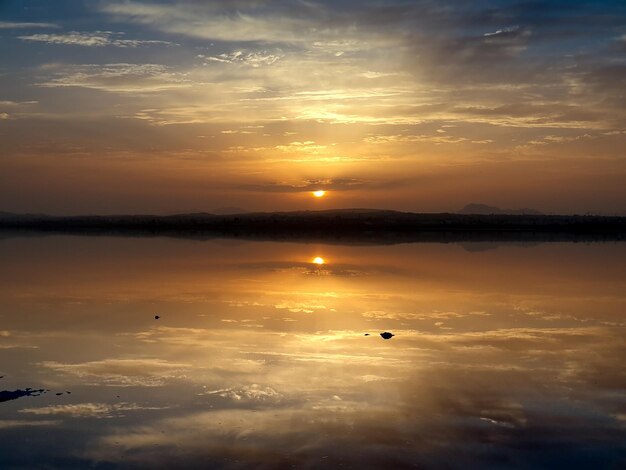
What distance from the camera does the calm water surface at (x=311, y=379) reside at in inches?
294

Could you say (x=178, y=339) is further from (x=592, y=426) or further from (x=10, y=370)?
(x=592, y=426)

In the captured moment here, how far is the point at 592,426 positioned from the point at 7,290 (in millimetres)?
18050

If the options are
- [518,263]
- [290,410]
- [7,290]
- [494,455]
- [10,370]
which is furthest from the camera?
[518,263]

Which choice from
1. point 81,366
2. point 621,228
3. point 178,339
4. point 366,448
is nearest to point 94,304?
point 178,339

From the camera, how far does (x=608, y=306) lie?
1872 cm

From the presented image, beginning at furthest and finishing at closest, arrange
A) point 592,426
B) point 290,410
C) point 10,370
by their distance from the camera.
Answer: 1. point 10,370
2. point 290,410
3. point 592,426

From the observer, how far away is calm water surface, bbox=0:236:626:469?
7457mm

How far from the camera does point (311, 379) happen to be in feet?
34.4

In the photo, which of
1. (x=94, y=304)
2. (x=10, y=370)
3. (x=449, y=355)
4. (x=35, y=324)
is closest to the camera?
(x=10, y=370)

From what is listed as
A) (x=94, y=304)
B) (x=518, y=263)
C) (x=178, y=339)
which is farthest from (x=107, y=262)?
(x=178, y=339)

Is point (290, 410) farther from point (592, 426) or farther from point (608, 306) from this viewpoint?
point (608, 306)

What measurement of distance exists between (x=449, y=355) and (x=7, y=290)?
1459 centimetres

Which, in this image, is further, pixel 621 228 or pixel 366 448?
pixel 621 228

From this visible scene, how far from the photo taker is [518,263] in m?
34.9
